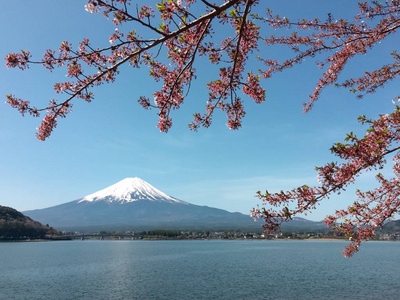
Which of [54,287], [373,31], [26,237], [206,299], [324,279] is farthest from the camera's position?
[26,237]

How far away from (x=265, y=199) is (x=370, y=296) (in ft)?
128

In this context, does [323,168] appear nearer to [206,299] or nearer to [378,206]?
[378,206]

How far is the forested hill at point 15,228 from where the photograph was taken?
15212cm

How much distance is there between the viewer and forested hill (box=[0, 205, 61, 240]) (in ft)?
499

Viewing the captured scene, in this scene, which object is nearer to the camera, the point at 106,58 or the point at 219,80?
the point at 106,58

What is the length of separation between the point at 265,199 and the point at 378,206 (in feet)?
8.22

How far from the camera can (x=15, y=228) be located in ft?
501

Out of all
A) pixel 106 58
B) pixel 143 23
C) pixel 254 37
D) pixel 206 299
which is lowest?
pixel 206 299

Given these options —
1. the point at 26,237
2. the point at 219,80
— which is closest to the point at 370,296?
the point at 219,80

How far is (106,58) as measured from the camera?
4543 millimetres

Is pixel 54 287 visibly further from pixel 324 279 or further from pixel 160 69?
pixel 160 69

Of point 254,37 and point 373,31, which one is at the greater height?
point 373,31

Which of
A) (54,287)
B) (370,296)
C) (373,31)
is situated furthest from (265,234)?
(54,287)

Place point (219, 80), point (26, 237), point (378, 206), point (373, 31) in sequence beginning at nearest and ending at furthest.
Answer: point (219, 80)
point (378, 206)
point (373, 31)
point (26, 237)
